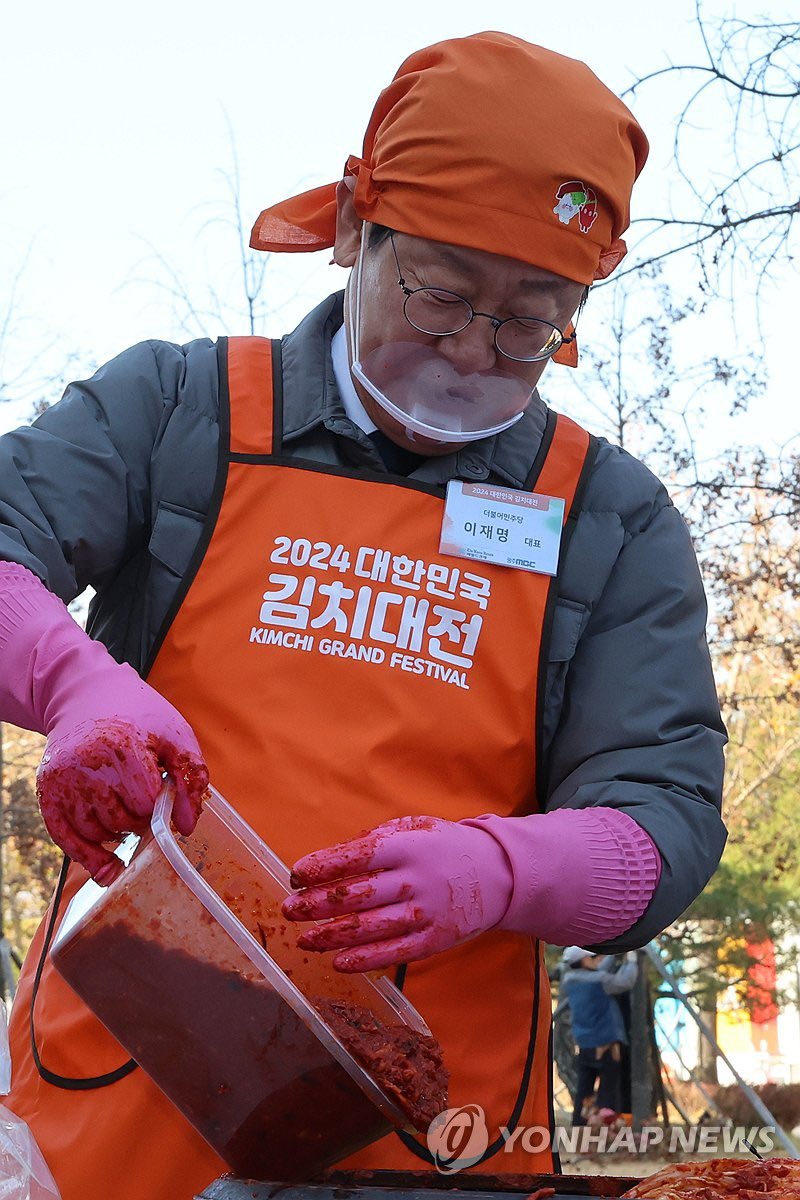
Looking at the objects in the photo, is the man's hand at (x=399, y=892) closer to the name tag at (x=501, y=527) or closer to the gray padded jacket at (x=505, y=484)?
the gray padded jacket at (x=505, y=484)

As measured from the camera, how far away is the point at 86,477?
1699mm

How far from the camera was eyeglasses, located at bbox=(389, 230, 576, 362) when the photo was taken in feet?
5.82

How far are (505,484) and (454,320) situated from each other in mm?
260

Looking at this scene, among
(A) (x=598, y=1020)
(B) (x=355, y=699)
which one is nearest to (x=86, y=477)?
(B) (x=355, y=699)

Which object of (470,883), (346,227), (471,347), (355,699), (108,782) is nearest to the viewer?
(108,782)

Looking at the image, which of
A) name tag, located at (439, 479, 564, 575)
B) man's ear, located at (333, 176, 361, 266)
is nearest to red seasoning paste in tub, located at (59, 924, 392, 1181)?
name tag, located at (439, 479, 564, 575)

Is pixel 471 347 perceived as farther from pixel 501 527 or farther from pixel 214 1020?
pixel 214 1020

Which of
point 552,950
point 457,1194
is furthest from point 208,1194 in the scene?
point 552,950

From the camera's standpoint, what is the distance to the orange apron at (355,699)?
5.32 ft

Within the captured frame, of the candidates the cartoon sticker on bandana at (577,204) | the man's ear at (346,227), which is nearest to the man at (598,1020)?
the man's ear at (346,227)

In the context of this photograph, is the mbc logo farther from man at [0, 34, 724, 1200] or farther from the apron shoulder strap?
the apron shoulder strap

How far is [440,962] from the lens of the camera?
1654 millimetres

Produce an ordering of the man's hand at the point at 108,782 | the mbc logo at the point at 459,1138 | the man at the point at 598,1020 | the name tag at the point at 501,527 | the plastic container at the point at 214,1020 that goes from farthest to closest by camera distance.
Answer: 1. the man at the point at 598,1020
2. the name tag at the point at 501,527
3. the mbc logo at the point at 459,1138
4. the man's hand at the point at 108,782
5. the plastic container at the point at 214,1020

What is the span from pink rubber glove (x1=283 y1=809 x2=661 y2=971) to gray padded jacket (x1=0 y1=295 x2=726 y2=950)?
0.06 meters
